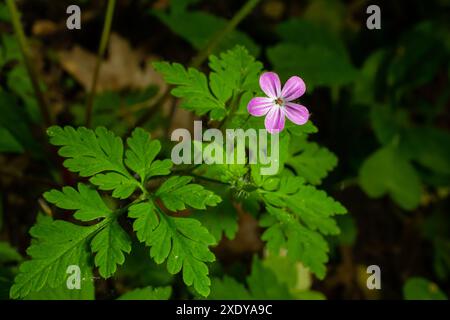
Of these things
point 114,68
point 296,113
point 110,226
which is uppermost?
point 114,68

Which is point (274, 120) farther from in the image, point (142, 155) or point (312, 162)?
point (312, 162)

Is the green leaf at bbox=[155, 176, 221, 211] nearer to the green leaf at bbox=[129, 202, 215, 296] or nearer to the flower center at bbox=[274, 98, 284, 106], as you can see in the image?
the green leaf at bbox=[129, 202, 215, 296]

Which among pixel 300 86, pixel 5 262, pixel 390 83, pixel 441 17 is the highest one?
pixel 441 17

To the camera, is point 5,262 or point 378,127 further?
point 378,127

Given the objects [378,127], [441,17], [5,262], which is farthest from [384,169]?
[5,262]

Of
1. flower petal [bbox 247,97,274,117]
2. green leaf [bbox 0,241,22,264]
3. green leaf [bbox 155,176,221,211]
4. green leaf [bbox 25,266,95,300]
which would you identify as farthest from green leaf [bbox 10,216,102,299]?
green leaf [bbox 0,241,22,264]

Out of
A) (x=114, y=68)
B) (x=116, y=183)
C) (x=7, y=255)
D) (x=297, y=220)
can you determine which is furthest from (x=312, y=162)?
(x=114, y=68)
